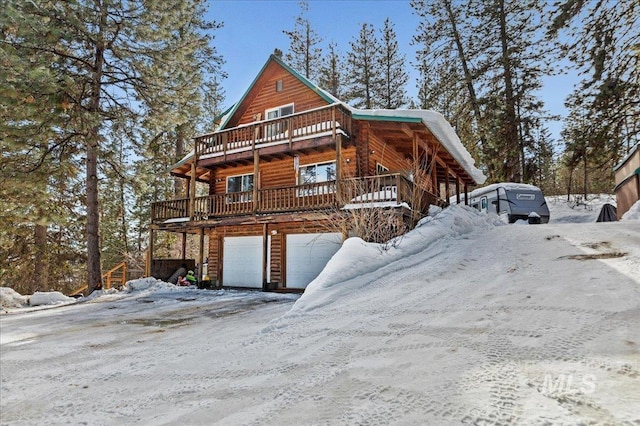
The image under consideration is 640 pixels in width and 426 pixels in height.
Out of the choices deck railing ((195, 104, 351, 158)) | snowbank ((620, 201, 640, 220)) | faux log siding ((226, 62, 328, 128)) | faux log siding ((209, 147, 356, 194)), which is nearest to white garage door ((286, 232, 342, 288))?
faux log siding ((209, 147, 356, 194))

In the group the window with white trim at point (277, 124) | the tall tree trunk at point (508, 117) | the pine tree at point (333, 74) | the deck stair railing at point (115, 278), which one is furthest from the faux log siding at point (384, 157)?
the pine tree at point (333, 74)

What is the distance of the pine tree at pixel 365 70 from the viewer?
29.7 metres

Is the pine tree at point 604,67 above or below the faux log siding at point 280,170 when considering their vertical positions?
above

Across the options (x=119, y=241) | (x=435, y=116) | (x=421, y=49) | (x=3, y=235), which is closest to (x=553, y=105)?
(x=421, y=49)

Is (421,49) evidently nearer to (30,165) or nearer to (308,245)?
(308,245)

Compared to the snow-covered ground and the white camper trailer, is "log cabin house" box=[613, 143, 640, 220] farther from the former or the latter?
the snow-covered ground

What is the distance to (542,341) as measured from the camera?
3.23 m

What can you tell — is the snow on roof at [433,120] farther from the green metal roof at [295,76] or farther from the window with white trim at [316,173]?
the window with white trim at [316,173]

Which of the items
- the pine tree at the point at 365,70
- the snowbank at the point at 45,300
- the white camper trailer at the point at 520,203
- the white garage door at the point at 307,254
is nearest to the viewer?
the snowbank at the point at 45,300

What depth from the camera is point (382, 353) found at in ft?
11.5

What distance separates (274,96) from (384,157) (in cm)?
587

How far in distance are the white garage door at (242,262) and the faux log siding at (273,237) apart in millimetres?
265

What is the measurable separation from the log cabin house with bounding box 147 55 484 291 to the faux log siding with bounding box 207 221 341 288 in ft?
0.14

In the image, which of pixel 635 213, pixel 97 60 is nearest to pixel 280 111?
pixel 97 60
